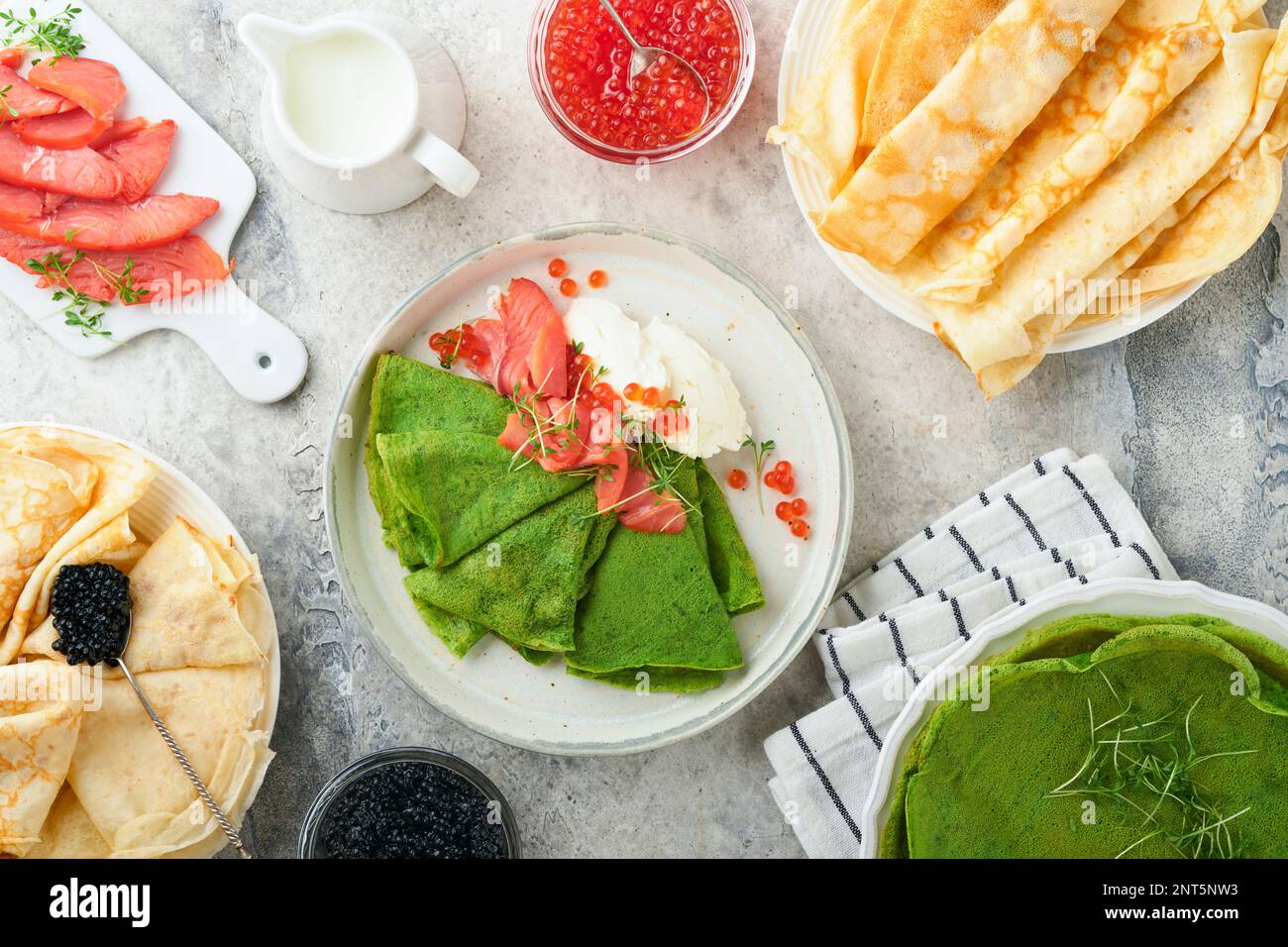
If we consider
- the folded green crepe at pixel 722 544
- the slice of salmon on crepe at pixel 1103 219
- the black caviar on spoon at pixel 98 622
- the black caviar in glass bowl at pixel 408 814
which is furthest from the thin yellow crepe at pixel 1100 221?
the black caviar on spoon at pixel 98 622

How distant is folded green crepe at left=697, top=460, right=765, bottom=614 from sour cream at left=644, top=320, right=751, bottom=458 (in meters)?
0.09

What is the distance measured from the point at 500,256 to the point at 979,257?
1.07 meters

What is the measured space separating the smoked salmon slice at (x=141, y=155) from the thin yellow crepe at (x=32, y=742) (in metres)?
1.12

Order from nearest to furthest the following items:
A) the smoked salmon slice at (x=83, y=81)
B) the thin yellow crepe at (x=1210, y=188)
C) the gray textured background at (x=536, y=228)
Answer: the thin yellow crepe at (x=1210, y=188)
the smoked salmon slice at (x=83, y=81)
the gray textured background at (x=536, y=228)

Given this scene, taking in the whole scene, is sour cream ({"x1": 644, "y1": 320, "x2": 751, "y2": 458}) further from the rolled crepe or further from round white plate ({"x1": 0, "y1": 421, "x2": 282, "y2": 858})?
round white plate ({"x1": 0, "y1": 421, "x2": 282, "y2": 858})

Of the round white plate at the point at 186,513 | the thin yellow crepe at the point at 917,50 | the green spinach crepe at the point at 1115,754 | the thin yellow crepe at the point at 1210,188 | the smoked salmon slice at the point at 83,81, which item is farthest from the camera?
the smoked salmon slice at the point at 83,81

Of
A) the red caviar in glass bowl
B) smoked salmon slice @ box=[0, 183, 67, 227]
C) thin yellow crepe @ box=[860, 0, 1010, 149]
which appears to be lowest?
smoked salmon slice @ box=[0, 183, 67, 227]

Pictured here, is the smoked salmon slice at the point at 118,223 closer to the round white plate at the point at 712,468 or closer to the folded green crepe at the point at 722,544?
the round white plate at the point at 712,468

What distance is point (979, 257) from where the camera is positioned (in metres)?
2.16

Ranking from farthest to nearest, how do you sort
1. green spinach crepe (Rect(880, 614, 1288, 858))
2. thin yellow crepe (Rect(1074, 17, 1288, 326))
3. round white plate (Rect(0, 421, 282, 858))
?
round white plate (Rect(0, 421, 282, 858)), thin yellow crepe (Rect(1074, 17, 1288, 326)), green spinach crepe (Rect(880, 614, 1288, 858))

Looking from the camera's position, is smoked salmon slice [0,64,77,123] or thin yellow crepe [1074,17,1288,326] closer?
thin yellow crepe [1074,17,1288,326]

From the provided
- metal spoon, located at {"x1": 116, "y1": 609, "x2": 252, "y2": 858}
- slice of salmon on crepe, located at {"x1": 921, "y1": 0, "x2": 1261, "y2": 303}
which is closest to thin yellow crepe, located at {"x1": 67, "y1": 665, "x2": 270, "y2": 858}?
metal spoon, located at {"x1": 116, "y1": 609, "x2": 252, "y2": 858}

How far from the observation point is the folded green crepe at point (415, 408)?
2.29m

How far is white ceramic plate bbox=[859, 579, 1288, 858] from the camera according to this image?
2006 millimetres
